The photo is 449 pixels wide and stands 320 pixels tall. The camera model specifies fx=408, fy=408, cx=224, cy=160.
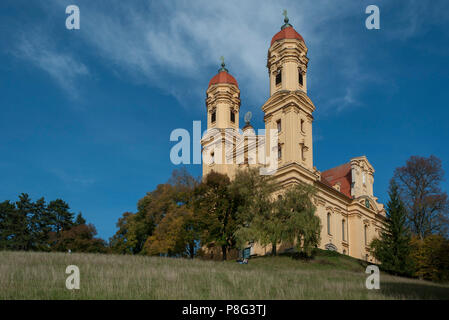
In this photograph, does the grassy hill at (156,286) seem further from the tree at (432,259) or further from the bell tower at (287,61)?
the bell tower at (287,61)

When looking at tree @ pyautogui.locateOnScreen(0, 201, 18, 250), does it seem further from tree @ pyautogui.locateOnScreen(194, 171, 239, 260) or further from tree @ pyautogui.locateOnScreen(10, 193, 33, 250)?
tree @ pyautogui.locateOnScreen(194, 171, 239, 260)

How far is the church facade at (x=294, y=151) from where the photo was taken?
41656 mm

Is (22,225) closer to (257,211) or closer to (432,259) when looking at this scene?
(257,211)

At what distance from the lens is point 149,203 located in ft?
162

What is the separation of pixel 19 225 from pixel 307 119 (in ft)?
132

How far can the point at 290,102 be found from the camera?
41938mm

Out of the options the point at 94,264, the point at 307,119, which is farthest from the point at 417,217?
the point at 94,264

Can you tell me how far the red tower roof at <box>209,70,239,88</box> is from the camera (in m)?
56.4

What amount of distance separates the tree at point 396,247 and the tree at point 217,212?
11944 mm

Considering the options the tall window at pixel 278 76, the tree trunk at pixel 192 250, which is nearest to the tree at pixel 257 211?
the tree trunk at pixel 192 250

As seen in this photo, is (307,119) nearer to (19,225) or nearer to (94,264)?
(94,264)

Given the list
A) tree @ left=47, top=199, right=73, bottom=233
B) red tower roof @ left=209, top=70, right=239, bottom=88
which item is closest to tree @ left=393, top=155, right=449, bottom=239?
red tower roof @ left=209, top=70, right=239, bottom=88

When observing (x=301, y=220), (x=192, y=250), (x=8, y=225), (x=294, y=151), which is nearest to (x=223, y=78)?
(x=294, y=151)
